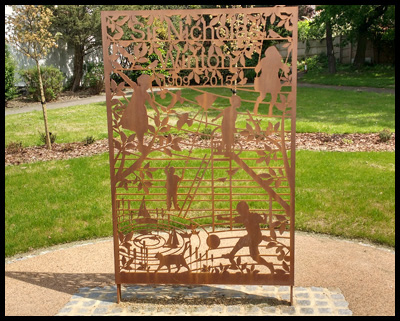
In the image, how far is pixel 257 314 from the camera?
14.5 feet

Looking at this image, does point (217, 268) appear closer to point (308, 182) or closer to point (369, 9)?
point (308, 182)

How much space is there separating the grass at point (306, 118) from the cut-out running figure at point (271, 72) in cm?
677

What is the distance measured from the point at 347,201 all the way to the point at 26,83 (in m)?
15.9

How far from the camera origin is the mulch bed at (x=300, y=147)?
1009 centimetres

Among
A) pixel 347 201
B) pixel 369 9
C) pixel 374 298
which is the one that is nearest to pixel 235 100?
pixel 374 298

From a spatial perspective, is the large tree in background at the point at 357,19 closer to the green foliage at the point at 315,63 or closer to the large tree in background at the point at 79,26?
the green foliage at the point at 315,63

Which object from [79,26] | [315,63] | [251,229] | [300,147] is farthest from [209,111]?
[315,63]

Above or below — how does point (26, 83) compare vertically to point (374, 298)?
above

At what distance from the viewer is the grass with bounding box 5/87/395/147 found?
464 inches

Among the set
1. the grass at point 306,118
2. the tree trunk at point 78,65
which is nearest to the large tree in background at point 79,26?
the tree trunk at point 78,65

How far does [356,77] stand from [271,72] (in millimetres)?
20690

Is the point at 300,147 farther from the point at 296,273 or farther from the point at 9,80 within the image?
the point at 9,80

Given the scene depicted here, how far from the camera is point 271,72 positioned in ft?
13.9

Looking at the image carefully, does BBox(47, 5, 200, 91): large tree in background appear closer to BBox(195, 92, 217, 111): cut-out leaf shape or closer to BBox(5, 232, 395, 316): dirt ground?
BBox(5, 232, 395, 316): dirt ground
